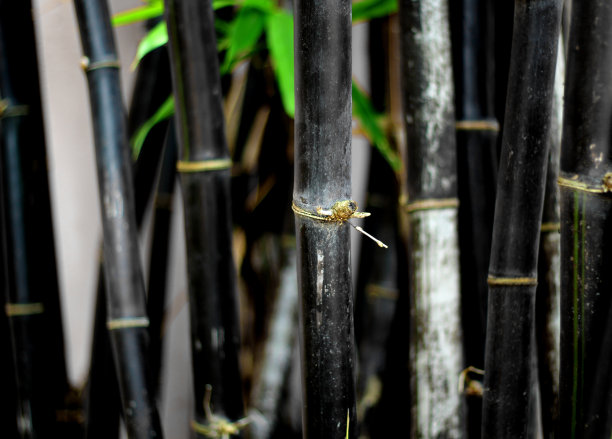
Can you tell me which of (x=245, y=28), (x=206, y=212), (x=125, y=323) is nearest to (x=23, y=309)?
(x=125, y=323)

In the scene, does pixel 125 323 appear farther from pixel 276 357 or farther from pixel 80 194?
pixel 80 194

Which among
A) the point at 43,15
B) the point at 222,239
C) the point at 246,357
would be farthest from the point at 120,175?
the point at 43,15

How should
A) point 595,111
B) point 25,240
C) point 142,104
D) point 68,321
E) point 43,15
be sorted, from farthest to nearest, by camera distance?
1. point 68,321
2. point 43,15
3. point 142,104
4. point 25,240
5. point 595,111

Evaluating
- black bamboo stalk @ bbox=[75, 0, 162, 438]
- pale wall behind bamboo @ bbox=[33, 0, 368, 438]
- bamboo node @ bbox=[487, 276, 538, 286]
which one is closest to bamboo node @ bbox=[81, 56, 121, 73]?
black bamboo stalk @ bbox=[75, 0, 162, 438]

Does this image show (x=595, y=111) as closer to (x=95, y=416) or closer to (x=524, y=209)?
(x=524, y=209)

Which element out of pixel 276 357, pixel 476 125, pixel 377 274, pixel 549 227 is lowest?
pixel 276 357

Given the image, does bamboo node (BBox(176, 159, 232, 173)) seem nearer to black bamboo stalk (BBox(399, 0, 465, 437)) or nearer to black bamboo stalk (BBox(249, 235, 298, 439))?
black bamboo stalk (BBox(399, 0, 465, 437))

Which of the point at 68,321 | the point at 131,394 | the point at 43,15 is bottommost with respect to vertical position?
the point at 68,321
